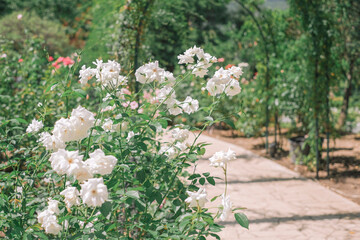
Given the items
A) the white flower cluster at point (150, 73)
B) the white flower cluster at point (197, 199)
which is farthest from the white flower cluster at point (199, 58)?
the white flower cluster at point (197, 199)

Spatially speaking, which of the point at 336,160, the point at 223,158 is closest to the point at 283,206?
the point at 336,160

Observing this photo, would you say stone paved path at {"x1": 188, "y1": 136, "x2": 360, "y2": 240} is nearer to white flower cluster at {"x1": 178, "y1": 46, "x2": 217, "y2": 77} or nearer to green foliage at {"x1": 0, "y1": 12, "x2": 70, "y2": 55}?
white flower cluster at {"x1": 178, "y1": 46, "x2": 217, "y2": 77}

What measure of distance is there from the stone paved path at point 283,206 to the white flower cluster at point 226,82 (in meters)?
1.63

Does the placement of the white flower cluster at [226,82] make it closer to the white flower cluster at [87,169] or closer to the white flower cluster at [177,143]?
the white flower cluster at [177,143]

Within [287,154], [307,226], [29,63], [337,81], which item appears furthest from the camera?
[287,154]

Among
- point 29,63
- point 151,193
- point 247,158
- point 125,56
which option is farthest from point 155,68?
point 247,158

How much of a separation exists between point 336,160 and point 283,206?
183 cm

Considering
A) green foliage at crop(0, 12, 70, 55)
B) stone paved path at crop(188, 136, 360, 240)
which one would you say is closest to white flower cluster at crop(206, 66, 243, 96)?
stone paved path at crop(188, 136, 360, 240)

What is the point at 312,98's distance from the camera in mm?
4605

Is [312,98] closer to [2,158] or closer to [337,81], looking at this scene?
[337,81]

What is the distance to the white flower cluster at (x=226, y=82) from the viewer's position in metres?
1.70

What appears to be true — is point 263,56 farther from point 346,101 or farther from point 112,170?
point 112,170

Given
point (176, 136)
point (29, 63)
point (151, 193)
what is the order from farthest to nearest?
1. point (29, 63)
2. point (176, 136)
3. point (151, 193)

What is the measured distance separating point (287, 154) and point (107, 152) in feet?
14.2
